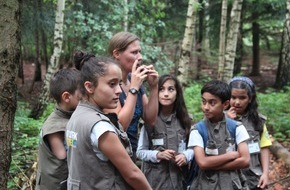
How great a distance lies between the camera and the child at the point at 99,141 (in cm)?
226

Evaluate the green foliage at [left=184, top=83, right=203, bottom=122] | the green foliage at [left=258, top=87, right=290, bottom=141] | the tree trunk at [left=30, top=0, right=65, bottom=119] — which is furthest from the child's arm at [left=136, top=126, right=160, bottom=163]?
the tree trunk at [left=30, top=0, right=65, bottom=119]

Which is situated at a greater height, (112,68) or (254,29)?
(254,29)

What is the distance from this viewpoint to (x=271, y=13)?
680 inches

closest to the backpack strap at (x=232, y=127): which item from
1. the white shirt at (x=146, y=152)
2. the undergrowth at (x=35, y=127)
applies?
the white shirt at (x=146, y=152)

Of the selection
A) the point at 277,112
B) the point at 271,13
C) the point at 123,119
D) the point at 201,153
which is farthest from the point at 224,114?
the point at 271,13

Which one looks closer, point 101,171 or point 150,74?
point 101,171

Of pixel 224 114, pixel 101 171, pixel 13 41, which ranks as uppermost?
pixel 13 41

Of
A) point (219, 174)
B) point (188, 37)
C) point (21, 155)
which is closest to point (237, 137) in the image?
point (219, 174)

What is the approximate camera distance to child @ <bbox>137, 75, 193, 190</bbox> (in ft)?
11.6

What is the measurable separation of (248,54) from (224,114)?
90.1 feet

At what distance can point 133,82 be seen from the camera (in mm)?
2973

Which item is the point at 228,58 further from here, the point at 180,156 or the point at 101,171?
the point at 101,171

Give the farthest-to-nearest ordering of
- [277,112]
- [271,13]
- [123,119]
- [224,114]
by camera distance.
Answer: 1. [271,13]
2. [277,112]
3. [224,114]
4. [123,119]

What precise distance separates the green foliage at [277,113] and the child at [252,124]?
5218 mm
